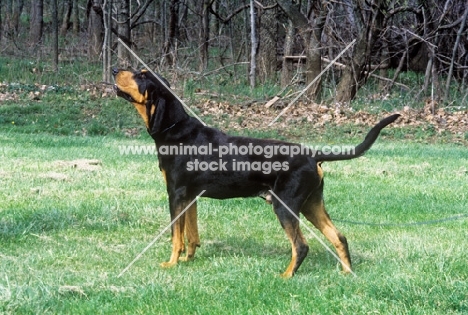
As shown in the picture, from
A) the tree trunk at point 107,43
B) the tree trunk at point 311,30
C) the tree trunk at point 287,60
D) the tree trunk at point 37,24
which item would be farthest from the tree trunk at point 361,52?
the tree trunk at point 37,24

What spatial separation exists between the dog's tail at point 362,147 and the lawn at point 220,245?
0.88m

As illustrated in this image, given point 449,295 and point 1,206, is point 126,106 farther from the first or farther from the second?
point 449,295

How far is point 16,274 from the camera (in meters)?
4.86

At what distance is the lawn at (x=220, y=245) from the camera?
4.41 metres

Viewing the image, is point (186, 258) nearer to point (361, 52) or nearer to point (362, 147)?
point (362, 147)

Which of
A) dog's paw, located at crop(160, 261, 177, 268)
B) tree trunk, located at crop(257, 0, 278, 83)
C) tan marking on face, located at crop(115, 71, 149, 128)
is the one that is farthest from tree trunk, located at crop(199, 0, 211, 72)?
dog's paw, located at crop(160, 261, 177, 268)

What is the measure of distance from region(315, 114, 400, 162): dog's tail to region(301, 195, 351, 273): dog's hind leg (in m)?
0.31

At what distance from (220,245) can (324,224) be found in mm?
1159

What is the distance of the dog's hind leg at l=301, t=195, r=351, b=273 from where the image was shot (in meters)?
5.26

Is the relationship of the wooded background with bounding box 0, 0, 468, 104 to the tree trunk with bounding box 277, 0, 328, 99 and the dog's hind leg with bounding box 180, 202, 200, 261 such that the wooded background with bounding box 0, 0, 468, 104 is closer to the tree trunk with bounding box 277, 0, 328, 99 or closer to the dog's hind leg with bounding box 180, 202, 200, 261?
the tree trunk with bounding box 277, 0, 328, 99

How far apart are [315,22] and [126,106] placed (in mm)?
5675

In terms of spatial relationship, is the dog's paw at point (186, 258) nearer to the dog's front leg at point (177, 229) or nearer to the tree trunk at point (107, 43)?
the dog's front leg at point (177, 229)

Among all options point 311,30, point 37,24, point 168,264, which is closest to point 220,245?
point 168,264

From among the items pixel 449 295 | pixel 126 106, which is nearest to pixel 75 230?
pixel 449 295
